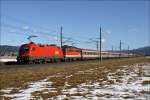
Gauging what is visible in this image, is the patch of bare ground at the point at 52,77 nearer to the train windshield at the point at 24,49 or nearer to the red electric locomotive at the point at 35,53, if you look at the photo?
the red electric locomotive at the point at 35,53

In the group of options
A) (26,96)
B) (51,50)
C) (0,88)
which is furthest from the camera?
(51,50)

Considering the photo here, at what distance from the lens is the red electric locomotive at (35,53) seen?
47.2 metres

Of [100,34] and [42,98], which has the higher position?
[100,34]

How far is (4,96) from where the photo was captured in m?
14.5

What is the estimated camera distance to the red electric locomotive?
47.2 m

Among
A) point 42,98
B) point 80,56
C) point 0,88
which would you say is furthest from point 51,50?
point 42,98

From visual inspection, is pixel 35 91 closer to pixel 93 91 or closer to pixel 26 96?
pixel 26 96

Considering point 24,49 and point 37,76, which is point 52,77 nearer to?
point 37,76

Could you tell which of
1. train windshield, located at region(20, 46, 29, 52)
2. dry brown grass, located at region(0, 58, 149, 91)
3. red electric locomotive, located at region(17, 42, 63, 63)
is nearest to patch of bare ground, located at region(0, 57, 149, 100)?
dry brown grass, located at region(0, 58, 149, 91)

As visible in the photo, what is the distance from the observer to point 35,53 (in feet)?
158

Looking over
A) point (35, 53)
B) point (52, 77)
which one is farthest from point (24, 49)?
point (52, 77)

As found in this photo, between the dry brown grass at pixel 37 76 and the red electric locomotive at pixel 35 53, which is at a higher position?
the red electric locomotive at pixel 35 53

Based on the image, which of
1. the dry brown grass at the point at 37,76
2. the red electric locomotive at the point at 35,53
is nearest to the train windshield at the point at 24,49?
the red electric locomotive at the point at 35,53

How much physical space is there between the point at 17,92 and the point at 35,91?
0.94m
